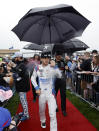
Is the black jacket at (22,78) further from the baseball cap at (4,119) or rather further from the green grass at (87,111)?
the baseball cap at (4,119)

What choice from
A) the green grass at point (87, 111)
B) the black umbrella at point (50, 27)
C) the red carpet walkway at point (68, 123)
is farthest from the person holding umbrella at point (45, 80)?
the green grass at point (87, 111)

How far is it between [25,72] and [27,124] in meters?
1.43

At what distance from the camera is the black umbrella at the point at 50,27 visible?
462 centimetres

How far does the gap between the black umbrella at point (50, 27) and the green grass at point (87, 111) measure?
94.7 inches

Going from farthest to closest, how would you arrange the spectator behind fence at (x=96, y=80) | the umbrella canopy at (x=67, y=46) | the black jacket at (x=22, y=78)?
1. the umbrella canopy at (x=67, y=46)
2. the spectator behind fence at (x=96, y=80)
3. the black jacket at (x=22, y=78)

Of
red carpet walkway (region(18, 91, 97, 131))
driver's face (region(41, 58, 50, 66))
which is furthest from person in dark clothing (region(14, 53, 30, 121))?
red carpet walkway (region(18, 91, 97, 131))

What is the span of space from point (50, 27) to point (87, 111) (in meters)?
3.03

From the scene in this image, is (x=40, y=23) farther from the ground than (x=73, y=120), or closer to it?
farther from the ground

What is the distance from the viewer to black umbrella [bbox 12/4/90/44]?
15.2 ft

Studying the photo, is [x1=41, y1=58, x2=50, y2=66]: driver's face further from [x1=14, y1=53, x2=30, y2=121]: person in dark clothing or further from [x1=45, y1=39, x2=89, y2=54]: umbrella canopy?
[x1=45, y1=39, x2=89, y2=54]: umbrella canopy

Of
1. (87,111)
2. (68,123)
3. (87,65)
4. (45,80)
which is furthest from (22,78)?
(87,65)

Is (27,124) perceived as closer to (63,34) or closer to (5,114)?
(63,34)

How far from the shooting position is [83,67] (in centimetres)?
688

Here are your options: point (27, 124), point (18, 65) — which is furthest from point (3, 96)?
point (27, 124)
